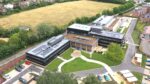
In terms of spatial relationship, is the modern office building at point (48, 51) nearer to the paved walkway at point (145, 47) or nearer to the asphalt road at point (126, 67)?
the asphalt road at point (126, 67)

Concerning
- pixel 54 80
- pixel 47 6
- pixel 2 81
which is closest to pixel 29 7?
pixel 47 6

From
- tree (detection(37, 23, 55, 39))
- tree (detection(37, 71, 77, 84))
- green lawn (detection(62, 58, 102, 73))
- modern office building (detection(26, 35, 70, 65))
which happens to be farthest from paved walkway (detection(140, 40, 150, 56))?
tree (detection(37, 23, 55, 39))

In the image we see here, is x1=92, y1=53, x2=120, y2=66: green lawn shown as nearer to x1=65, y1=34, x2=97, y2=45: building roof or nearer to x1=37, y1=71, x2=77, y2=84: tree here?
x1=65, y1=34, x2=97, y2=45: building roof

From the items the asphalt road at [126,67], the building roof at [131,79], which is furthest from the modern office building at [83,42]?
the building roof at [131,79]

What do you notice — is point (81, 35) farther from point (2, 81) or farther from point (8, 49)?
point (2, 81)

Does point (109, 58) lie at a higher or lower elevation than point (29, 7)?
lower

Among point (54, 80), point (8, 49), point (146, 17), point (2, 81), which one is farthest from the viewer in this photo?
point (146, 17)
